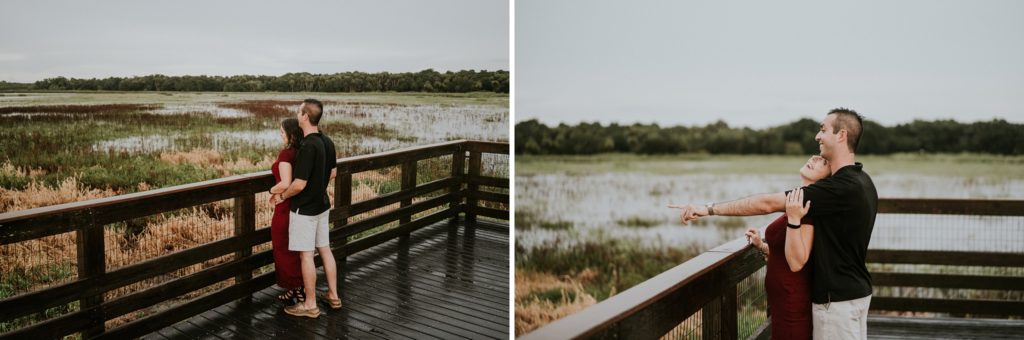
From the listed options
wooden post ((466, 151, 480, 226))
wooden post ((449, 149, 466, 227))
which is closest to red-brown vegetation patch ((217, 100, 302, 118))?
wooden post ((449, 149, 466, 227))

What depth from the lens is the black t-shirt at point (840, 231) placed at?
2150mm

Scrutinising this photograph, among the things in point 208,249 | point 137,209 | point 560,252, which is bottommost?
point 560,252

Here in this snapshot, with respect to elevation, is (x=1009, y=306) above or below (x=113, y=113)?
below

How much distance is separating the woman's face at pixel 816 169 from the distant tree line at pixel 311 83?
9.22 ft

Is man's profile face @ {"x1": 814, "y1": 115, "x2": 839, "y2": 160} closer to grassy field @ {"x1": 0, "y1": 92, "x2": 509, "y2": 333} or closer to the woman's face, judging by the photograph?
the woman's face

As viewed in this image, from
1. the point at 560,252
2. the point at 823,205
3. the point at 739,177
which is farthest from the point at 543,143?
the point at 823,205

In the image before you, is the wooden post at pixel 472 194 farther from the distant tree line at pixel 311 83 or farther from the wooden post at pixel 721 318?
the wooden post at pixel 721 318

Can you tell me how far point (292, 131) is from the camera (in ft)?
12.2

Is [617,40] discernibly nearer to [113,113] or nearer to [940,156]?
[940,156]

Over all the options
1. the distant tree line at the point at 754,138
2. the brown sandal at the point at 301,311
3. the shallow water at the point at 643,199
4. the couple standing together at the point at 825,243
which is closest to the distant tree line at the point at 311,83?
the distant tree line at the point at 754,138

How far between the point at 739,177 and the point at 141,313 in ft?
15.3

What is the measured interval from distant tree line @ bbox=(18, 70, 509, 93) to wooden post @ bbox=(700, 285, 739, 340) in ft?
9.23

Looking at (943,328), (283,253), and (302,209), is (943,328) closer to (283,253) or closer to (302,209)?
(302,209)

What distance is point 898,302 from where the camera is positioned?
3.71 m
